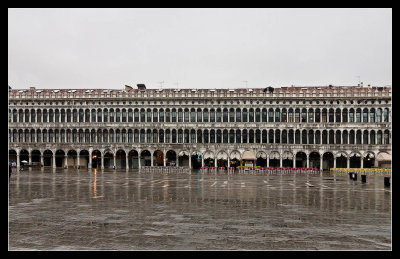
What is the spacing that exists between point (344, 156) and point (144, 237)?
202 feet

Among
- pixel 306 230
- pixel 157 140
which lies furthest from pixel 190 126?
pixel 306 230

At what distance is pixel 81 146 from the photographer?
6825cm

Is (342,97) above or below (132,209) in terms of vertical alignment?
above

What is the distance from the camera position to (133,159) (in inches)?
2724

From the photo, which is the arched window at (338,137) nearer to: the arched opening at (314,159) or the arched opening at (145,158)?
the arched opening at (314,159)

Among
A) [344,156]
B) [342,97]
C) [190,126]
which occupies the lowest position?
[344,156]

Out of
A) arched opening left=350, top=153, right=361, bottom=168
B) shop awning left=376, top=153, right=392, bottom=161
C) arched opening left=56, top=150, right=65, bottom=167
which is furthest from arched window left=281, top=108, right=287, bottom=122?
arched opening left=56, top=150, right=65, bottom=167

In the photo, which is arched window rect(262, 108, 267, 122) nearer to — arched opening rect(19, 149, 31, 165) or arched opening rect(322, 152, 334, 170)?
arched opening rect(322, 152, 334, 170)

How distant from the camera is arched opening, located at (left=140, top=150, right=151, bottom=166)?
6862cm

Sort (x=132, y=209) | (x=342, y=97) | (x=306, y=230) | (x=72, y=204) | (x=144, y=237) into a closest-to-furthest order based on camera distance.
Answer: (x=144, y=237) < (x=306, y=230) < (x=132, y=209) < (x=72, y=204) < (x=342, y=97)

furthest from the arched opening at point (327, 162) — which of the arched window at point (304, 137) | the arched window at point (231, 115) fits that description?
the arched window at point (231, 115)

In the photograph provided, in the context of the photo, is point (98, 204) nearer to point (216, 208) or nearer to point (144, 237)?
point (216, 208)

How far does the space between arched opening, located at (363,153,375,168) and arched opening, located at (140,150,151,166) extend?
4080 cm

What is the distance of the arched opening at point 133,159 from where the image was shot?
68.8m
